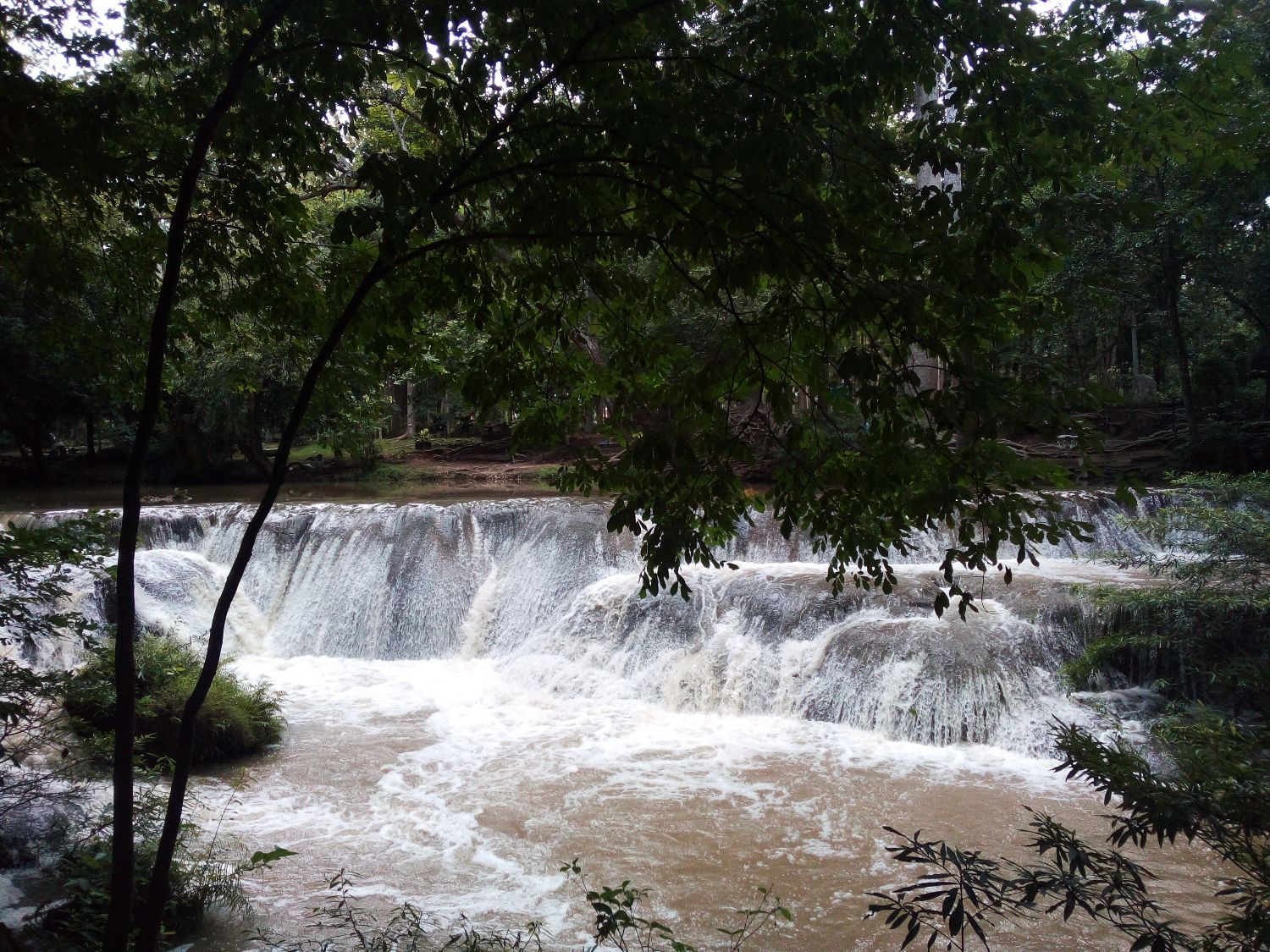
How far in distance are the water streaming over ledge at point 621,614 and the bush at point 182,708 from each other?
9.02 feet

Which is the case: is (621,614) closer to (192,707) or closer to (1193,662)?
(1193,662)

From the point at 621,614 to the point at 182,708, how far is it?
14.1ft

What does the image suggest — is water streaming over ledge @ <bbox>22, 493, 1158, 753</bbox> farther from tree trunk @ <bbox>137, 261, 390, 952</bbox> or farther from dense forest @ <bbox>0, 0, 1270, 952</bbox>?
tree trunk @ <bbox>137, 261, 390, 952</bbox>

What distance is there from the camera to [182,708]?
7.50 meters

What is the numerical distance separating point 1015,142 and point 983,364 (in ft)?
2.55

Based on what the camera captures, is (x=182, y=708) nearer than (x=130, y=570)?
No

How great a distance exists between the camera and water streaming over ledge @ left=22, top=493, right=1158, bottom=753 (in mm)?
7867

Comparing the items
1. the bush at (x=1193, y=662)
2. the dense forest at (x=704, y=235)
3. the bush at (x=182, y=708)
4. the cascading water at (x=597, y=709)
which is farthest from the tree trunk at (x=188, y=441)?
the bush at (x=1193, y=662)

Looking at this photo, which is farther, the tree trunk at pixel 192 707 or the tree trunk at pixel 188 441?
the tree trunk at pixel 188 441

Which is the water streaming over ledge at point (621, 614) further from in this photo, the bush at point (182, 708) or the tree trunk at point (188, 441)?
the tree trunk at point (188, 441)

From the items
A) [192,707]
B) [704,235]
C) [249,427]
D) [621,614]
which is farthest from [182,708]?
[249,427]

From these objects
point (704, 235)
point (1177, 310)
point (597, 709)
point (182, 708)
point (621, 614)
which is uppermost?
point (1177, 310)

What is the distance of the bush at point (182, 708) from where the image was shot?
717 cm

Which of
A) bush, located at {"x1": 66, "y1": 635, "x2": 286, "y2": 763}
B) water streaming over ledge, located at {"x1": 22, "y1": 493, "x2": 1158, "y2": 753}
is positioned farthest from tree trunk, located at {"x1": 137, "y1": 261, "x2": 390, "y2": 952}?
water streaming over ledge, located at {"x1": 22, "y1": 493, "x2": 1158, "y2": 753}
